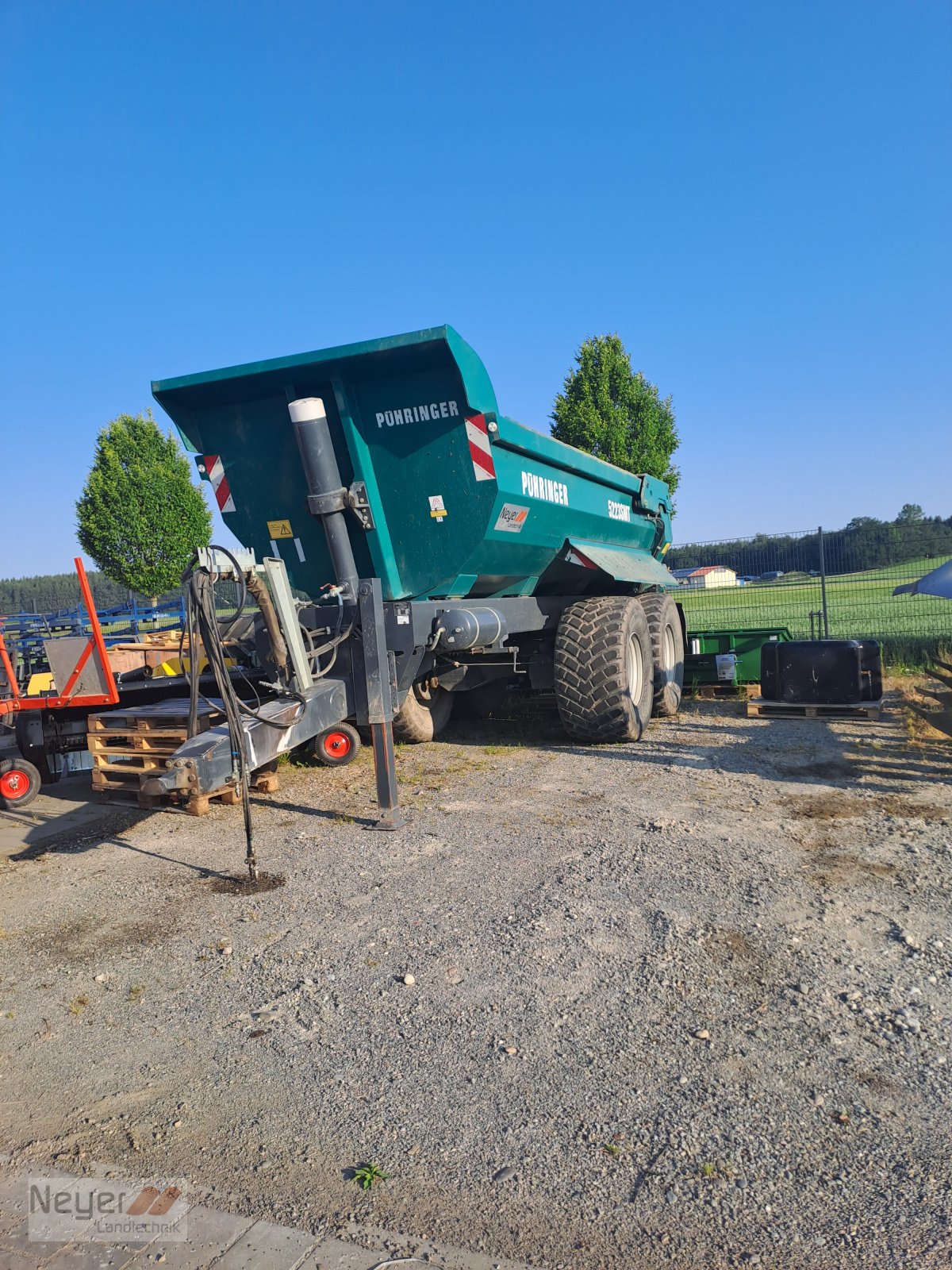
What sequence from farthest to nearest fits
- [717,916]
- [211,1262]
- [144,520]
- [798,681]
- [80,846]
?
[144,520], [798,681], [80,846], [717,916], [211,1262]

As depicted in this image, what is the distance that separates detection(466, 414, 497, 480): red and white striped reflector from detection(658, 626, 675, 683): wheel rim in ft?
13.0

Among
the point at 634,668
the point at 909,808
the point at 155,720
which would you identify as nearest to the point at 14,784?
the point at 155,720

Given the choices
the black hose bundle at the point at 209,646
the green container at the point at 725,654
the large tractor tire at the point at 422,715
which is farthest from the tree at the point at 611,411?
the black hose bundle at the point at 209,646

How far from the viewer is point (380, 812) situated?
18.6ft

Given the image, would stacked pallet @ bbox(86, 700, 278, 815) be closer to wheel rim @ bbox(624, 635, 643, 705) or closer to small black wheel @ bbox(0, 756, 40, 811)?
small black wheel @ bbox(0, 756, 40, 811)

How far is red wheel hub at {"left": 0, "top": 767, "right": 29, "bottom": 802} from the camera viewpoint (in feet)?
20.6

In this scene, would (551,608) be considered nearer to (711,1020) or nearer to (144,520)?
(711,1020)

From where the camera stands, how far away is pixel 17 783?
634 centimetres

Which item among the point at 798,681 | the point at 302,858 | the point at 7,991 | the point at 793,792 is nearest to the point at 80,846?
the point at 302,858

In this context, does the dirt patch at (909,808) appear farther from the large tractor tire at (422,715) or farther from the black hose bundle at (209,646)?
the black hose bundle at (209,646)

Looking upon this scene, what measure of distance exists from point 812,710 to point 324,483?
5607 millimetres

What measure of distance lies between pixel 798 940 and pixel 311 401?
4.17 meters

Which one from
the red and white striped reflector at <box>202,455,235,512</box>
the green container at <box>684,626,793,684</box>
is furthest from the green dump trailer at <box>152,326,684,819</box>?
the green container at <box>684,626,793,684</box>

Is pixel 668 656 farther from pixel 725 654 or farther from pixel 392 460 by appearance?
pixel 392 460
